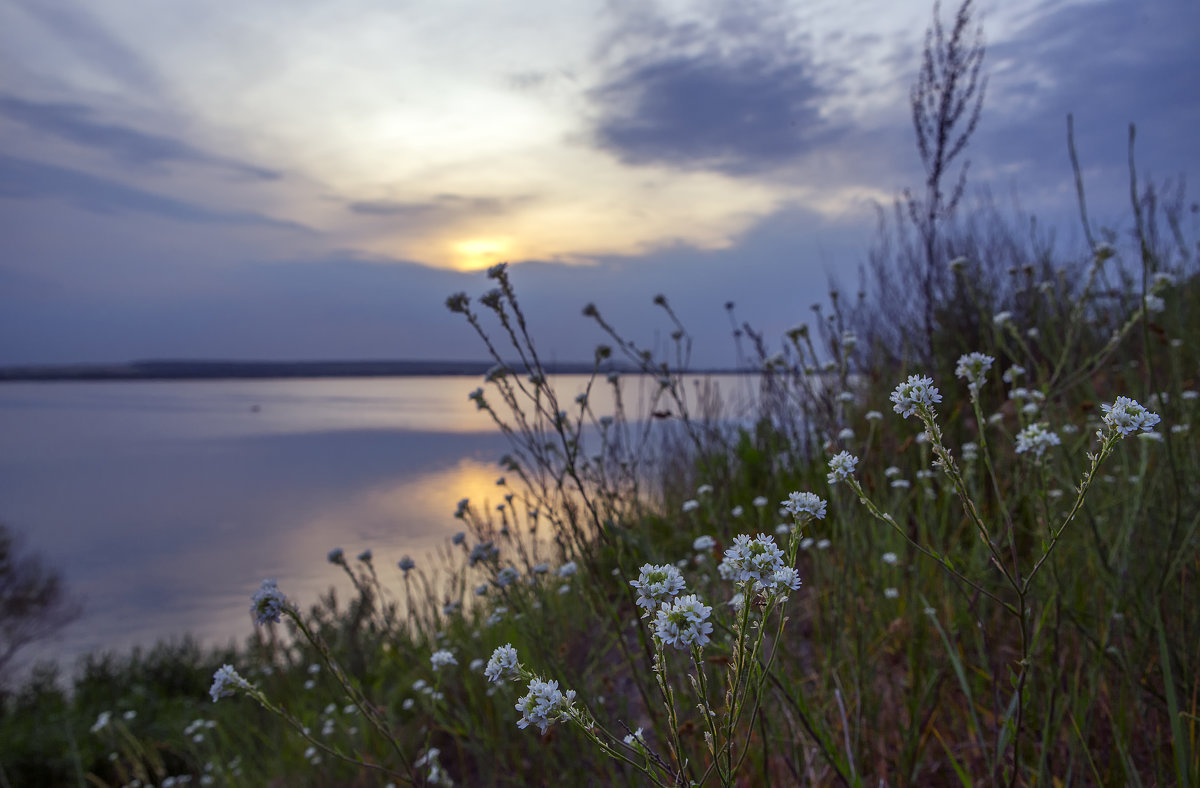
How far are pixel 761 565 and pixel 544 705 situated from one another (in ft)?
1.05

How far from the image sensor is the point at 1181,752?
1.36 metres

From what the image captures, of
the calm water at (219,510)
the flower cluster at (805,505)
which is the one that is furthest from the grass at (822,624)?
the calm water at (219,510)

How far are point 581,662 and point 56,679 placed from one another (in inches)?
229

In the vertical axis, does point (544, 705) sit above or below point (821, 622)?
above

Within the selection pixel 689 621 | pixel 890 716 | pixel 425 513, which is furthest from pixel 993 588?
pixel 425 513

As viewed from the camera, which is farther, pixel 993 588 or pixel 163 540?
pixel 163 540

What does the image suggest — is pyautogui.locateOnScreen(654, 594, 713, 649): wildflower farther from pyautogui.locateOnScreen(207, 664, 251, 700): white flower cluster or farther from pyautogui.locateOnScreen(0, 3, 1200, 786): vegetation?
pyautogui.locateOnScreen(207, 664, 251, 700): white flower cluster

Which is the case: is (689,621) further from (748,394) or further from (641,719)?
(748,394)

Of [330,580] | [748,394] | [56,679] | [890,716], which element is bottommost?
[56,679]

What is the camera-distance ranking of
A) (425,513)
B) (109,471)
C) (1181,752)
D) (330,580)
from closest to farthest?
1. (1181,752)
2. (330,580)
3. (425,513)
4. (109,471)

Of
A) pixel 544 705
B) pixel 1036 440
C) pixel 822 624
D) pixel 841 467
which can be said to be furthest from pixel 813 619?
pixel 544 705

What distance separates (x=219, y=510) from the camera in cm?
1068

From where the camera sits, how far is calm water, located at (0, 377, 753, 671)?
7086mm

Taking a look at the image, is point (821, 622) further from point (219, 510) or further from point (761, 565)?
point (219, 510)
